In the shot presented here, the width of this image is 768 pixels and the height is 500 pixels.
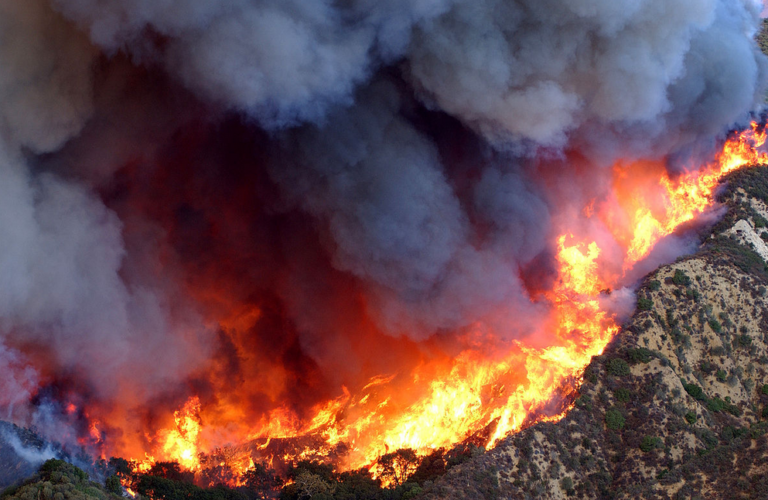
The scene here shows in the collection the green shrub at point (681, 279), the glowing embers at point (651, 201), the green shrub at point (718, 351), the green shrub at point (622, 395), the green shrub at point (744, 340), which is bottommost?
the green shrub at point (622, 395)

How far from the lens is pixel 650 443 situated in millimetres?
34562

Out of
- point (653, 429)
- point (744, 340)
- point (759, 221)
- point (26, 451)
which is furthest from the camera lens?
point (759, 221)

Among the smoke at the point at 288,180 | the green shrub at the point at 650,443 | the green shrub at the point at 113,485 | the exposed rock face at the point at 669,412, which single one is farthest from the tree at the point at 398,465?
the green shrub at the point at 113,485

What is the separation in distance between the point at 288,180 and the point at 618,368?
63.0 ft

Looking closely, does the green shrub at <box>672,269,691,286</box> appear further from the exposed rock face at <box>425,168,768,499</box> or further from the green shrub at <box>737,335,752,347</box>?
the green shrub at <box>737,335,752,347</box>

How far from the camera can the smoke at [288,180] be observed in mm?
33375

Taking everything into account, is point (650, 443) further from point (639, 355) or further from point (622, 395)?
point (639, 355)

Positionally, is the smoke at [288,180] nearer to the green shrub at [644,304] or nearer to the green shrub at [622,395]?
the green shrub at [644,304]

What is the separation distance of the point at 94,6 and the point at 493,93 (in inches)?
756

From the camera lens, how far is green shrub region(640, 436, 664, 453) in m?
34.6

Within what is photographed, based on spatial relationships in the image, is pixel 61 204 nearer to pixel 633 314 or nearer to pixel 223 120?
pixel 223 120

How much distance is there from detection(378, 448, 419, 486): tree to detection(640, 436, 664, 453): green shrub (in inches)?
415

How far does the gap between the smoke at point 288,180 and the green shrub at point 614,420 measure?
660cm

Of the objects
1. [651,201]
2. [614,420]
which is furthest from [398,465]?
[651,201]
